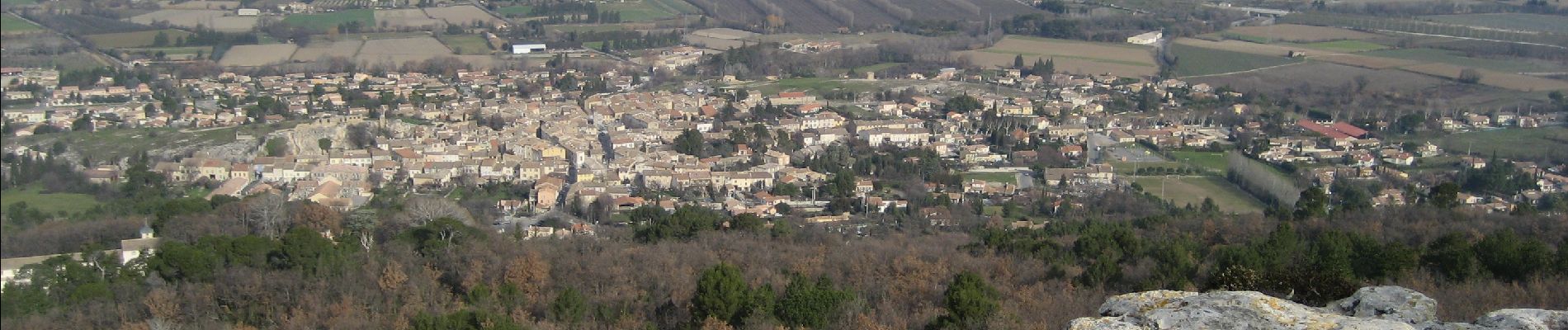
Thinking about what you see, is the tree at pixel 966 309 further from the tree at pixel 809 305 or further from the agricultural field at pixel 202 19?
the agricultural field at pixel 202 19

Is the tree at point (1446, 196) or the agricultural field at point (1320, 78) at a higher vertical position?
the agricultural field at point (1320, 78)

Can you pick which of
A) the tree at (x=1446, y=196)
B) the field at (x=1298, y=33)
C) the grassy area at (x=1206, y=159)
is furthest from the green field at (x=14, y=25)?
the field at (x=1298, y=33)

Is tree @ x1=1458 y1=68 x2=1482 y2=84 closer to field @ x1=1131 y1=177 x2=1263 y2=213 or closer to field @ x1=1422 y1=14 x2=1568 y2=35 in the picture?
field @ x1=1422 y1=14 x2=1568 y2=35

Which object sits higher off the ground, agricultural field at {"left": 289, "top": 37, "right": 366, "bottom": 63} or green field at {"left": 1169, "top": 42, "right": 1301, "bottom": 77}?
green field at {"left": 1169, "top": 42, "right": 1301, "bottom": 77}

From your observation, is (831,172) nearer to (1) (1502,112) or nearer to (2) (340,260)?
(2) (340,260)

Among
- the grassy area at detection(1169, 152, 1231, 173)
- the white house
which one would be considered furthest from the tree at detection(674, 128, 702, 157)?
the white house

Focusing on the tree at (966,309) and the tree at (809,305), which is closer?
the tree at (966,309)

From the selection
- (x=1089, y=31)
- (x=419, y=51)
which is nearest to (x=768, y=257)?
(x=419, y=51)
